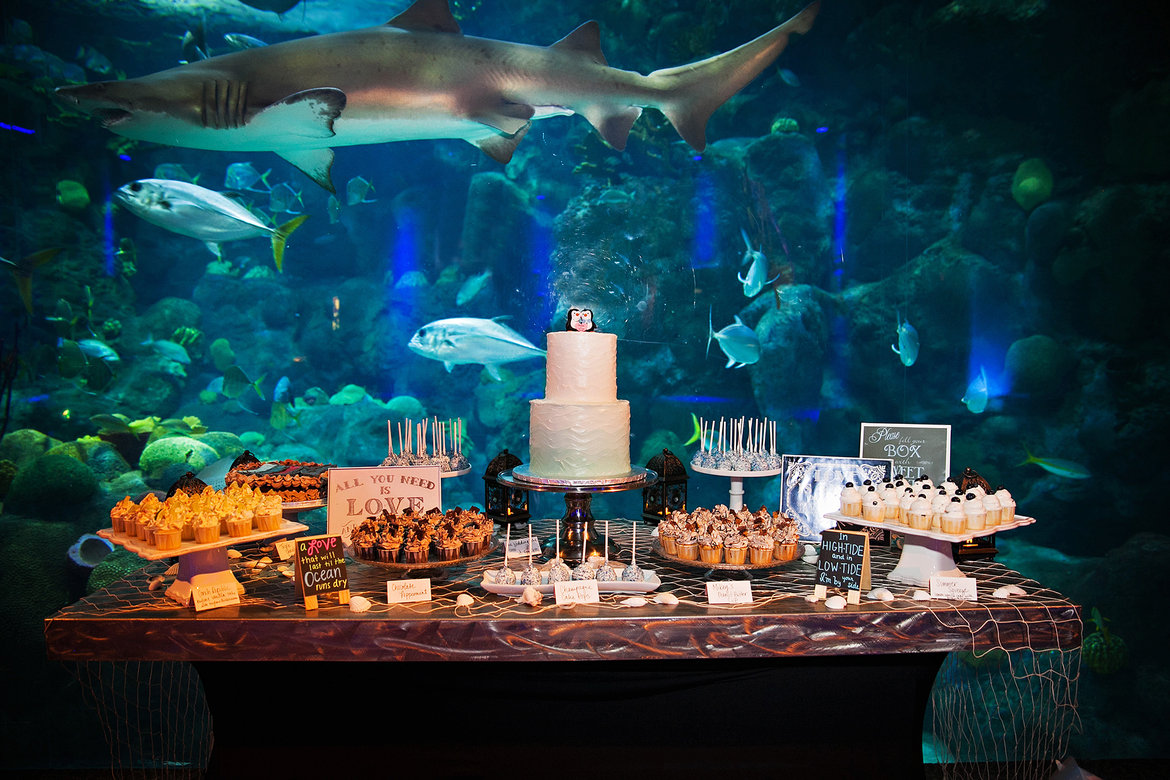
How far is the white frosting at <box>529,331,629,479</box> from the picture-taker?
2.99 meters

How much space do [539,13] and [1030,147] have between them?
4283 mm

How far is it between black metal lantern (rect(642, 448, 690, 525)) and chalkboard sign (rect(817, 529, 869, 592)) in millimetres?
1118

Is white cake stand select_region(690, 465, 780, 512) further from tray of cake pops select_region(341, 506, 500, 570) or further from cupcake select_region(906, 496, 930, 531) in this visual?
tray of cake pops select_region(341, 506, 500, 570)

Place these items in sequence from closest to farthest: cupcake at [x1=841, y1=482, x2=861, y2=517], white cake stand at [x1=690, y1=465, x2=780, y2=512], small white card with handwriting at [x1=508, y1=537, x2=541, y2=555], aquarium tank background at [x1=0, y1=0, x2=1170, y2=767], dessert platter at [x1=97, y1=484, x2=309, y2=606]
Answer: dessert platter at [x1=97, y1=484, x2=309, y2=606] < cupcake at [x1=841, y1=482, x2=861, y2=517] < small white card with handwriting at [x1=508, y1=537, x2=541, y2=555] < white cake stand at [x1=690, y1=465, x2=780, y2=512] < aquarium tank background at [x1=0, y1=0, x2=1170, y2=767]

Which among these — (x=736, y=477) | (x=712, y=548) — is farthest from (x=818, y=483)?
(x=712, y=548)

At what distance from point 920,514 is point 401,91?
15.0ft

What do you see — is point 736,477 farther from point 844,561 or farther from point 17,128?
point 17,128

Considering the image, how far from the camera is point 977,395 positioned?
5602 mm

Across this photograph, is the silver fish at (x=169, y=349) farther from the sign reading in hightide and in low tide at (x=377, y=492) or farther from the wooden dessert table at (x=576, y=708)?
the sign reading in hightide and in low tide at (x=377, y=492)

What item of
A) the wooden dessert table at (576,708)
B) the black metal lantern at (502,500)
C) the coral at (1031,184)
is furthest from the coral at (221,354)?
the coral at (1031,184)

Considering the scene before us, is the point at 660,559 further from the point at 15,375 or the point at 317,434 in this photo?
the point at 15,375

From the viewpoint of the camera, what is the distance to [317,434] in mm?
6012

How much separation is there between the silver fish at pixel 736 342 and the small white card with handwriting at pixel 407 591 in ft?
12.6

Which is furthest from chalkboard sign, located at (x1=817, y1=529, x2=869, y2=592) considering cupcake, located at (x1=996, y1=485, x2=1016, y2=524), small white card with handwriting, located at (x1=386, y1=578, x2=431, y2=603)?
small white card with handwriting, located at (x1=386, y1=578, x2=431, y2=603)
